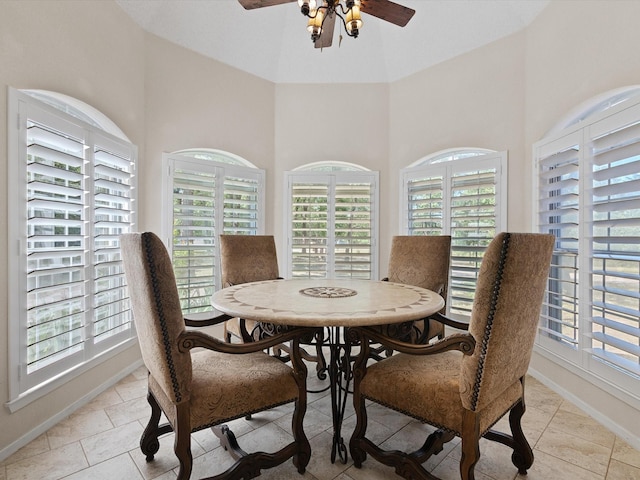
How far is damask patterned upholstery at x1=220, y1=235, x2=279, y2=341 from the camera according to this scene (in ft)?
9.64

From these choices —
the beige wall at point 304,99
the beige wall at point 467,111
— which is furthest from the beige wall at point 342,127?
the beige wall at point 467,111

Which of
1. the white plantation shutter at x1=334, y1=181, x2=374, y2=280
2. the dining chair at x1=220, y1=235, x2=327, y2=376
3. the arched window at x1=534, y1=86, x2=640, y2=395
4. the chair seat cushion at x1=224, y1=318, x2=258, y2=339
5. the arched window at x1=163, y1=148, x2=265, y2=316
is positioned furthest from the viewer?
the white plantation shutter at x1=334, y1=181, x2=374, y2=280

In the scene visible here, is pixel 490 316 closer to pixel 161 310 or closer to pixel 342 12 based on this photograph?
pixel 161 310

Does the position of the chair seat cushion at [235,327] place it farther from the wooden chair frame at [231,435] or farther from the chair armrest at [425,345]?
the chair armrest at [425,345]

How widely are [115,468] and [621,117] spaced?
3.45 m

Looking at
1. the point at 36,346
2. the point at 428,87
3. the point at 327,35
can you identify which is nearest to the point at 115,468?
the point at 36,346

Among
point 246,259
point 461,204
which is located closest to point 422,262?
point 461,204


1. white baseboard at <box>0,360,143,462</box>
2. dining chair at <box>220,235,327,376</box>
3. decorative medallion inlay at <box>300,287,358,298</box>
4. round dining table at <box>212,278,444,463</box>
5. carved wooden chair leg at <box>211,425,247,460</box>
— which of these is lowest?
white baseboard at <box>0,360,143,462</box>

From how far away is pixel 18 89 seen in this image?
1.88 metres

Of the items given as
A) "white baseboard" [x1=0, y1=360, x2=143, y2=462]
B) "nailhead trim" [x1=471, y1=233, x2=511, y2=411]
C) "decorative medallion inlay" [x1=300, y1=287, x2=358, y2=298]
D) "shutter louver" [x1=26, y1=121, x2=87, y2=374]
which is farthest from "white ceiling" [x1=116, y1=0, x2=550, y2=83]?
"white baseboard" [x1=0, y1=360, x2=143, y2=462]

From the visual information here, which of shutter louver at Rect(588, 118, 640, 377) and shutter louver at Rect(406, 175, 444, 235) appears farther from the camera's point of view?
shutter louver at Rect(406, 175, 444, 235)

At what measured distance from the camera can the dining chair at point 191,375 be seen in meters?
1.30

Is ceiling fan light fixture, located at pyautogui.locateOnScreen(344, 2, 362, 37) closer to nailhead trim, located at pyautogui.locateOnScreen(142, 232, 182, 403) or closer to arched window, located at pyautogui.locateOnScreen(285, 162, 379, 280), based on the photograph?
nailhead trim, located at pyautogui.locateOnScreen(142, 232, 182, 403)

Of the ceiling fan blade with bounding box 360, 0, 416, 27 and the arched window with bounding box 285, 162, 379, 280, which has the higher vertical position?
the ceiling fan blade with bounding box 360, 0, 416, 27
